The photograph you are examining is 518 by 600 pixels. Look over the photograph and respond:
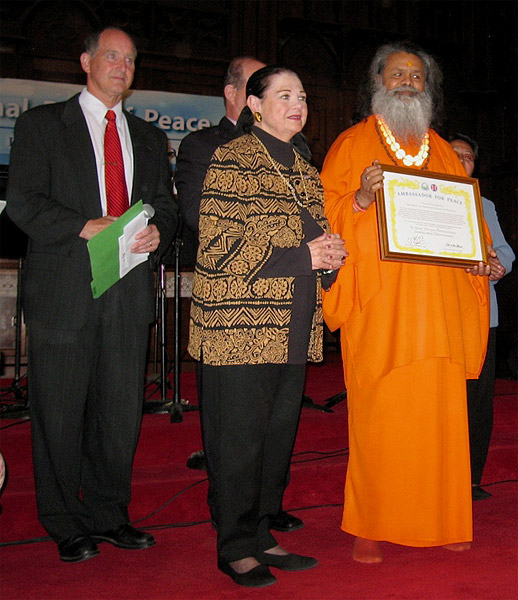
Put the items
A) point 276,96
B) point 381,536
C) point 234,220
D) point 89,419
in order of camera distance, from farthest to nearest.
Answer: point 89,419 < point 381,536 < point 276,96 < point 234,220

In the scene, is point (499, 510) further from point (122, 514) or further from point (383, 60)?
point (383, 60)

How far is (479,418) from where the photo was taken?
10.0 ft

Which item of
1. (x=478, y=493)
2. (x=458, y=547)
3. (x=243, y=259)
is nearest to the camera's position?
(x=243, y=259)

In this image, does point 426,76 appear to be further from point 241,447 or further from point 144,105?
point 144,105

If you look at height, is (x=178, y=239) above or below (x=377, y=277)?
above

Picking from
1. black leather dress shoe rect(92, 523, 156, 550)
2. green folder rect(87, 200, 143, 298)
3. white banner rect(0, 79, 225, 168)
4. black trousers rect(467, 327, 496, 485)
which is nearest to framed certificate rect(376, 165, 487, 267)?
green folder rect(87, 200, 143, 298)

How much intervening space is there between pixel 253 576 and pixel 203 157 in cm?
153

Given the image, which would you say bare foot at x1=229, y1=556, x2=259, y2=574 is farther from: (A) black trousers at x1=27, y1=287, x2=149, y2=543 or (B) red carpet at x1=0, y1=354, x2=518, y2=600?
(A) black trousers at x1=27, y1=287, x2=149, y2=543

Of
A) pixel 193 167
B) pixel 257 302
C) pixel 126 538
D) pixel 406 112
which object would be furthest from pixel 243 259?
pixel 126 538

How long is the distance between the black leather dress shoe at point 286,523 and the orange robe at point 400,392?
338mm

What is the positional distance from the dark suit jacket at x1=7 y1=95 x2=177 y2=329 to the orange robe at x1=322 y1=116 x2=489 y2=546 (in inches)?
30.5

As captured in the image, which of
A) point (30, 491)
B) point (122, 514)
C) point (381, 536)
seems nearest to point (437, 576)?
point (381, 536)

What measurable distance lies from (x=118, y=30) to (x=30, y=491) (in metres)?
1.84

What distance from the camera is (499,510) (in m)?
2.83
